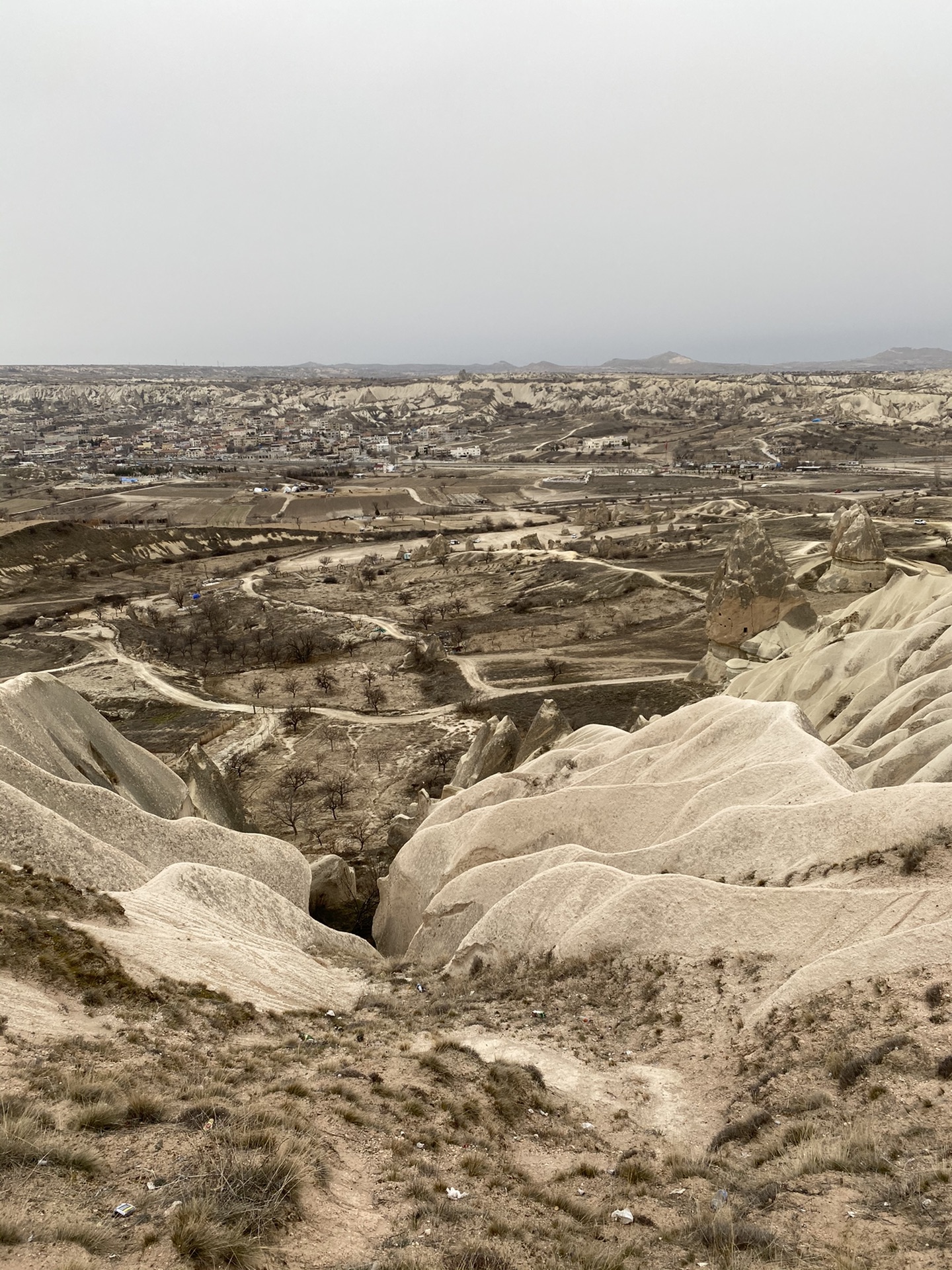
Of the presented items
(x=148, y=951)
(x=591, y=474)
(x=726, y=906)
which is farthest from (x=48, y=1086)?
(x=591, y=474)

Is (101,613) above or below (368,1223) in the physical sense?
below

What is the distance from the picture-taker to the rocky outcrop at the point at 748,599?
50.2 metres

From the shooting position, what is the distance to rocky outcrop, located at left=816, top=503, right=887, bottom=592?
6272cm

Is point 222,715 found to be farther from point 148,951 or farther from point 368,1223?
Result: point 368,1223

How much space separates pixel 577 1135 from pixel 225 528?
116957mm

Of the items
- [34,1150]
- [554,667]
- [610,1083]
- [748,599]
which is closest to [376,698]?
[554,667]

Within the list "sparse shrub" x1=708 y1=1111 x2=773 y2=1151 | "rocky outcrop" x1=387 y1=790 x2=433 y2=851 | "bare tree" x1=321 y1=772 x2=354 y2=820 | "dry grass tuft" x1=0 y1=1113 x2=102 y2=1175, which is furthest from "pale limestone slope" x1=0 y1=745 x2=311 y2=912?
"sparse shrub" x1=708 y1=1111 x2=773 y2=1151

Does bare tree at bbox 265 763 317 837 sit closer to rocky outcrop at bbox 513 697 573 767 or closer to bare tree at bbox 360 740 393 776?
bare tree at bbox 360 740 393 776

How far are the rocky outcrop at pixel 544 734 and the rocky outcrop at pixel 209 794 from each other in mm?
12171

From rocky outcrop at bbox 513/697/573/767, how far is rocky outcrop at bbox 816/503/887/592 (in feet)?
120

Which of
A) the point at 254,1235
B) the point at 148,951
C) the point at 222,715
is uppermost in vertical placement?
the point at 254,1235

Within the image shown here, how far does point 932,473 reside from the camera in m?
140

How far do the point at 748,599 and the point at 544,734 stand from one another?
69.7 feet

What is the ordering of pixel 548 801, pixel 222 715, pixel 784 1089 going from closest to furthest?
pixel 784 1089 → pixel 548 801 → pixel 222 715
